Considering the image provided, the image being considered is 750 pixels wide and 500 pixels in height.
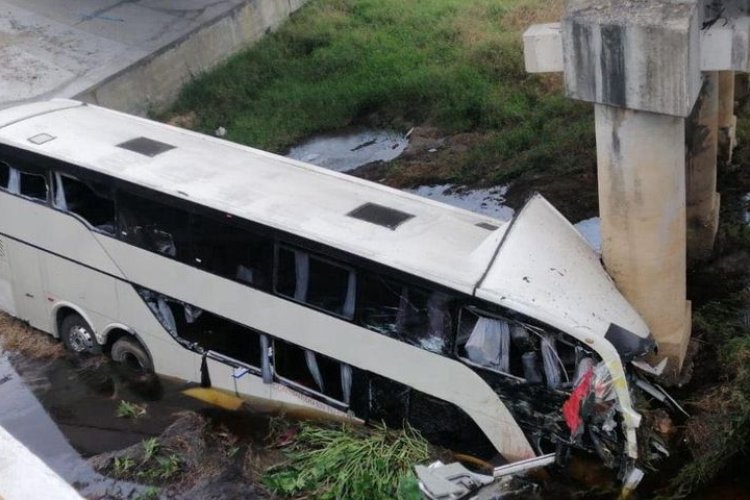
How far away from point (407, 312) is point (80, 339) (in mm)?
4771

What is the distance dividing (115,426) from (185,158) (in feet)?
9.66

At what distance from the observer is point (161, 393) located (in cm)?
1088

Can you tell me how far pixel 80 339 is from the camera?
1160 cm

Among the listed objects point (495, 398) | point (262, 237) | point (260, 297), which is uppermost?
point (262, 237)

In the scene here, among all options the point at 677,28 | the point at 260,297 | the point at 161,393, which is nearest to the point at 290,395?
the point at 260,297

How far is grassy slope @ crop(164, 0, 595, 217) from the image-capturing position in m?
16.5

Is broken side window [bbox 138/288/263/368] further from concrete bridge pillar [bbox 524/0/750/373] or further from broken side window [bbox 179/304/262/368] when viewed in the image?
concrete bridge pillar [bbox 524/0/750/373]

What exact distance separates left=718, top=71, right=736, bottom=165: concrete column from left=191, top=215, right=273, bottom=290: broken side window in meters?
8.56

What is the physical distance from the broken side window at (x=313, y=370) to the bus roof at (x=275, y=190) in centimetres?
118

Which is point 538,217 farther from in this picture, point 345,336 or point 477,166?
point 477,166

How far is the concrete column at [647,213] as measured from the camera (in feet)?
31.1

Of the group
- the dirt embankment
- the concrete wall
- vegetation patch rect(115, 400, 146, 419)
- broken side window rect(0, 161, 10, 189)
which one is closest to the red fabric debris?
vegetation patch rect(115, 400, 146, 419)

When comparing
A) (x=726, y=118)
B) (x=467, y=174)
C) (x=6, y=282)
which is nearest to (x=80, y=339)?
(x=6, y=282)

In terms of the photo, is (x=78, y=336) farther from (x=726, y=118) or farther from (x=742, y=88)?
(x=742, y=88)
